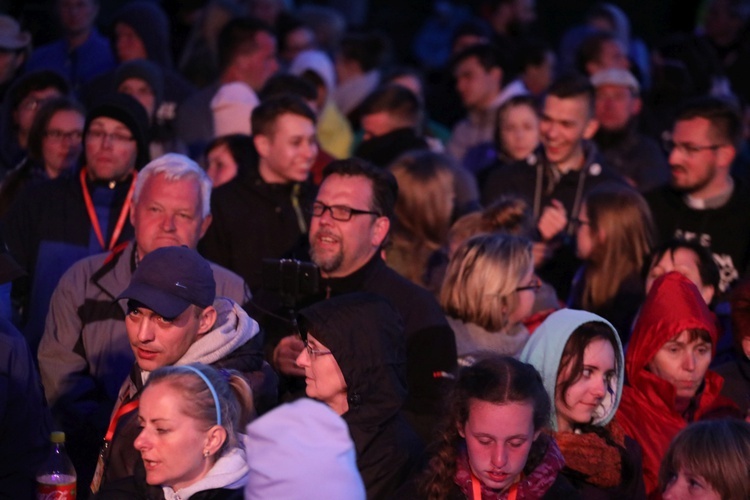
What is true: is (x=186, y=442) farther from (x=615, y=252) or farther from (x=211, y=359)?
(x=615, y=252)

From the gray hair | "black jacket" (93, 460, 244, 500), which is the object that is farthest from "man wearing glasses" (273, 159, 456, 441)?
"black jacket" (93, 460, 244, 500)

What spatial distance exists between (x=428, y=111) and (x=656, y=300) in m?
7.03

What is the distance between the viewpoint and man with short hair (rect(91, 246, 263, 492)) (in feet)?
16.5

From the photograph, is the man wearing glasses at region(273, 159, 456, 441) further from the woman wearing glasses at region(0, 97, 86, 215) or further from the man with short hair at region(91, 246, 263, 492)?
the woman wearing glasses at region(0, 97, 86, 215)

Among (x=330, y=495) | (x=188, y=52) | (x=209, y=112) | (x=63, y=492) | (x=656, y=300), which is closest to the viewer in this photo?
(x=330, y=495)

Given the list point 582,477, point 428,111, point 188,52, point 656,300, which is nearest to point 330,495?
point 582,477

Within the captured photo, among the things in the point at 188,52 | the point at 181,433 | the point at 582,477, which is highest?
the point at 188,52

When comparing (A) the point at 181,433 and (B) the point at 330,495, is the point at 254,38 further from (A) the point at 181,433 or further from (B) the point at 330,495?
(B) the point at 330,495

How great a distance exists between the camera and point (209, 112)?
9.65 metres

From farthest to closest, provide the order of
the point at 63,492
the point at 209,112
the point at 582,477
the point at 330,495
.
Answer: the point at 209,112
the point at 582,477
the point at 63,492
the point at 330,495

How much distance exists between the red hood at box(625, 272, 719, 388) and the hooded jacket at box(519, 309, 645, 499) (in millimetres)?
445

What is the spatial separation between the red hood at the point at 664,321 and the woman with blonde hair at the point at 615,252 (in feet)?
2.78

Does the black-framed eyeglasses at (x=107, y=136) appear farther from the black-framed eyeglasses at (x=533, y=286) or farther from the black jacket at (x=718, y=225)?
the black jacket at (x=718, y=225)

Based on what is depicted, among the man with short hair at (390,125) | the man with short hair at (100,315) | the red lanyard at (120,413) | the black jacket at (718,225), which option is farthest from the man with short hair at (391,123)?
the red lanyard at (120,413)
